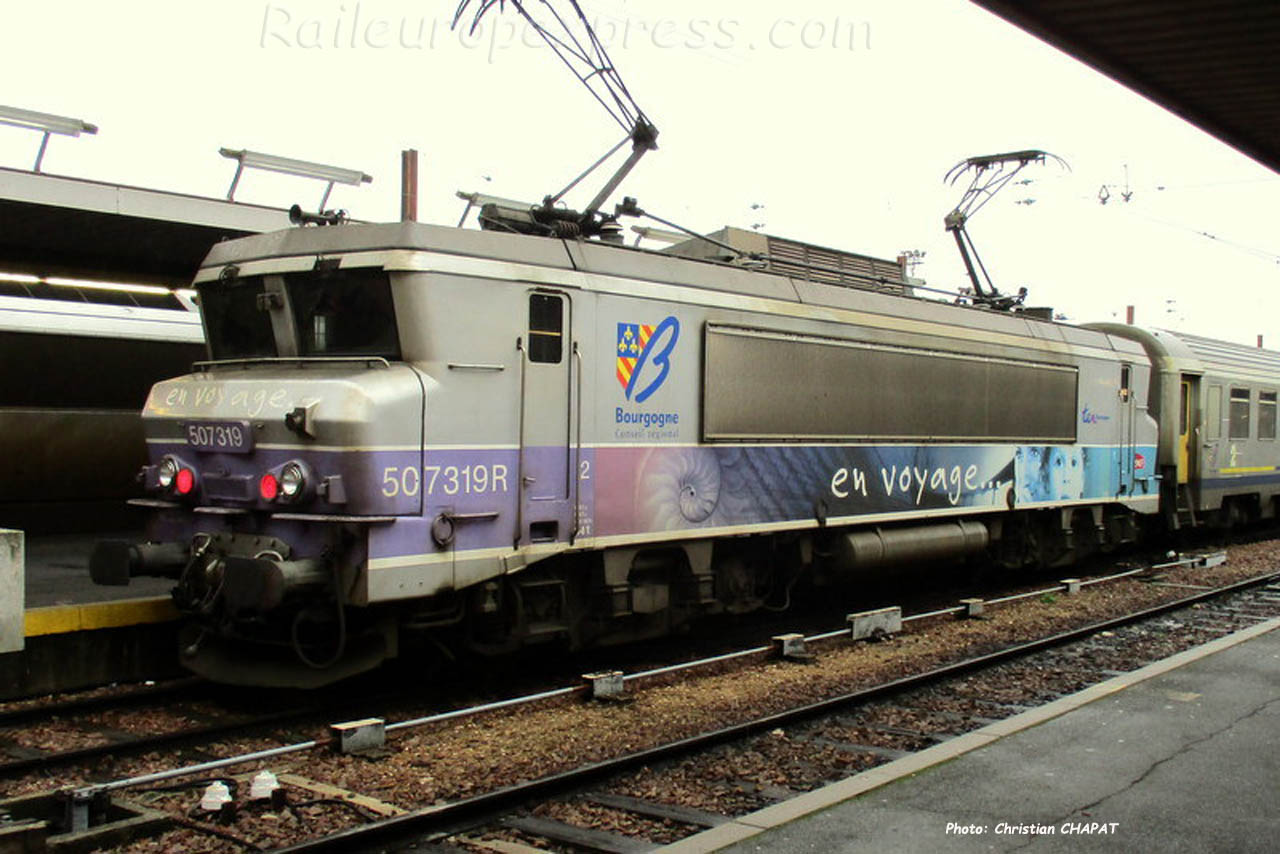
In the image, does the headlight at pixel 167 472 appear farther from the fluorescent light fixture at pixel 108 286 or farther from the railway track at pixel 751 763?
the fluorescent light fixture at pixel 108 286

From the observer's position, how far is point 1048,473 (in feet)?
47.5

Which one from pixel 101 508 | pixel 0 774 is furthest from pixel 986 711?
pixel 101 508

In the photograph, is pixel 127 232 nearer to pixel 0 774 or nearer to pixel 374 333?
pixel 374 333

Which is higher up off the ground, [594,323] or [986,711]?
[594,323]

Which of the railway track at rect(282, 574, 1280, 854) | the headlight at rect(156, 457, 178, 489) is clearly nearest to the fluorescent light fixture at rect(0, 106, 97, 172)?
the headlight at rect(156, 457, 178, 489)

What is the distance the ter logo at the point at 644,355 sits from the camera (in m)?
9.00

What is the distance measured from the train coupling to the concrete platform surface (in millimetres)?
1172

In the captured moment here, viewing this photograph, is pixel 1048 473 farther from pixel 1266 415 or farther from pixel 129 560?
pixel 129 560

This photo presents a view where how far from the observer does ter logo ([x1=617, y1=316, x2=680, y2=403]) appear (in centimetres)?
900

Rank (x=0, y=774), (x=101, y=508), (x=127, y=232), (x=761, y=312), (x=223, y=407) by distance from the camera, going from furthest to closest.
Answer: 1. (x=101, y=508)
2. (x=127, y=232)
3. (x=761, y=312)
4. (x=223, y=407)
5. (x=0, y=774)

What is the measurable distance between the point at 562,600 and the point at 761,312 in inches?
127

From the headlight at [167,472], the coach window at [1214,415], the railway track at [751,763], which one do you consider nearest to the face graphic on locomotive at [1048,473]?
the railway track at [751,763]

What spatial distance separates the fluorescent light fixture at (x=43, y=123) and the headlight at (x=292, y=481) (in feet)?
14.8

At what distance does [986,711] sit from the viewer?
8367 mm
